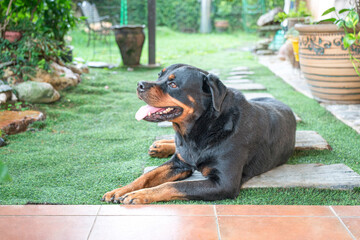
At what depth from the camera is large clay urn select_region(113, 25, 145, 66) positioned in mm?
8211

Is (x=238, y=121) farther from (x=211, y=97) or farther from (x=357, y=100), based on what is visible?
(x=357, y=100)

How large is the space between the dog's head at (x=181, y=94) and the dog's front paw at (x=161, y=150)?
2.53 feet

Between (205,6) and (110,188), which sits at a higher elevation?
(205,6)

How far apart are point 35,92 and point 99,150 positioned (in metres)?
1.90

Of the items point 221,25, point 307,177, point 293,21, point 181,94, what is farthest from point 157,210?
point 221,25

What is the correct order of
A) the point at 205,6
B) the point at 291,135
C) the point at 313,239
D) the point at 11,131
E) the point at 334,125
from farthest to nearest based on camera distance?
1. the point at 205,6
2. the point at 334,125
3. the point at 11,131
4. the point at 291,135
5. the point at 313,239

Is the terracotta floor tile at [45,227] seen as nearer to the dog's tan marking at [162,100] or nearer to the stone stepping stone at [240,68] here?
the dog's tan marking at [162,100]

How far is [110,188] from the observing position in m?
2.65

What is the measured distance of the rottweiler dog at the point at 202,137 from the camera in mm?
2410

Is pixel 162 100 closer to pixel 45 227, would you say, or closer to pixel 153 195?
pixel 153 195

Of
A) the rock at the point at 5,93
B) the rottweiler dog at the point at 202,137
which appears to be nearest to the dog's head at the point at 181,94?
the rottweiler dog at the point at 202,137

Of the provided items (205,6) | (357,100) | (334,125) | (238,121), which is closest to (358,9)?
(357,100)

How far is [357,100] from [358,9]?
1.15m

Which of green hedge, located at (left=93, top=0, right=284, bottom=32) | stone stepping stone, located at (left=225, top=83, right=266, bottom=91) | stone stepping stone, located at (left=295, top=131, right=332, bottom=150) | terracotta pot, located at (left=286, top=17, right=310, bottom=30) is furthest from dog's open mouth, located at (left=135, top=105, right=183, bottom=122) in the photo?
green hedge, located at (left=93, top=0, right=284, bottom=32)
